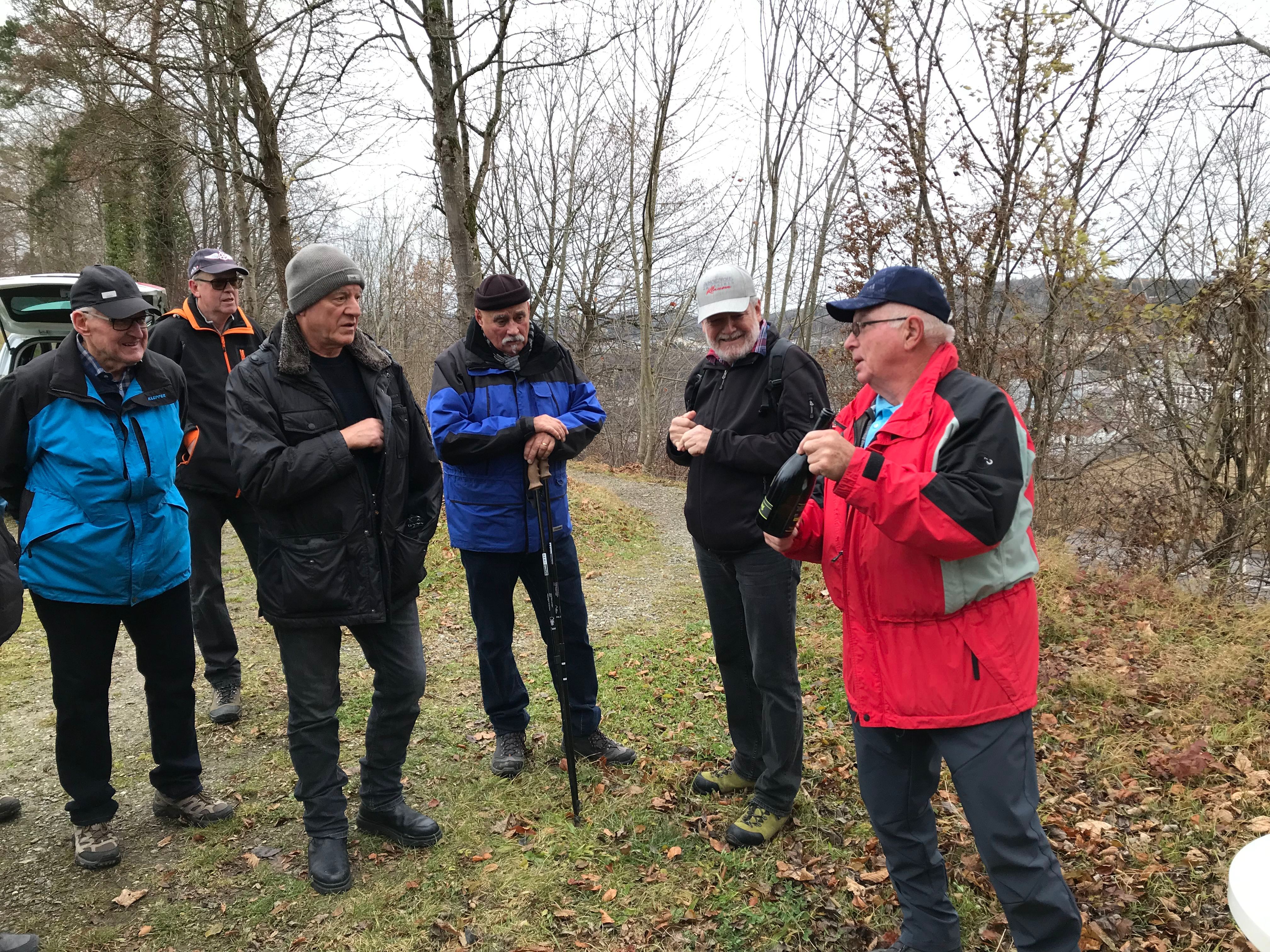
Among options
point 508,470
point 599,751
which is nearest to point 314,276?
point 508,470

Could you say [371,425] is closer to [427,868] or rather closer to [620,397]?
[427,868]

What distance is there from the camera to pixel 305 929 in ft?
10.0

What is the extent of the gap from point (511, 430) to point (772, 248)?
1570 centimetres

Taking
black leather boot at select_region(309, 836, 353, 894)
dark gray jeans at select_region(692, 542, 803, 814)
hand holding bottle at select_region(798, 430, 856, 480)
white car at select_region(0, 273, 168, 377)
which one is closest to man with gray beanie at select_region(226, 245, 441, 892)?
black leather boot at select_region(309, 836, 353, 894)

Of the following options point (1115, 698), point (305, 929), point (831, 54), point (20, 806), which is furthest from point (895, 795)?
point (831, 54)

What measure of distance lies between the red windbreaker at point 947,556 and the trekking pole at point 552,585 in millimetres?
1776

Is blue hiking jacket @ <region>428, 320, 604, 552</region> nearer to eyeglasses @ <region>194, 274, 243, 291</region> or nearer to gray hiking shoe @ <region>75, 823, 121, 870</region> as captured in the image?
eyeglasses @ <region>194, 274, 243, 291</region>

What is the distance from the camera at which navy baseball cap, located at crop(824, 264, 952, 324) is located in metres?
2.30

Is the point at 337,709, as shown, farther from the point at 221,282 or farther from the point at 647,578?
the point at 647,578

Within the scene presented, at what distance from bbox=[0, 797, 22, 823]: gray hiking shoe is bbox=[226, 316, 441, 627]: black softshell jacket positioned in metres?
1.82

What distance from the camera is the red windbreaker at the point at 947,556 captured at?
209cm

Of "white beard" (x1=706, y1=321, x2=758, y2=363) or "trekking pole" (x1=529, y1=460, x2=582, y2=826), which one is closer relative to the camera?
"white beard" (x1=706, y1=321, x2=758, y2=363)

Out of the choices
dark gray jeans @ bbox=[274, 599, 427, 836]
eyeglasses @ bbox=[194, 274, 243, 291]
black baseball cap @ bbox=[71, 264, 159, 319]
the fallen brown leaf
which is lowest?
the fallen brown leaf

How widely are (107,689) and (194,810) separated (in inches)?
28.3
